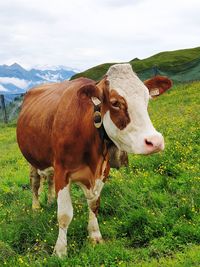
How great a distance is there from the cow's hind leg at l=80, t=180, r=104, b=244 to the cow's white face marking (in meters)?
1.08

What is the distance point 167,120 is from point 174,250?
8.95m

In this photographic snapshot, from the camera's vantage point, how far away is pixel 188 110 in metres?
15.8

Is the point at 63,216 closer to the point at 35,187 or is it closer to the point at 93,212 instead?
the point at 93,212

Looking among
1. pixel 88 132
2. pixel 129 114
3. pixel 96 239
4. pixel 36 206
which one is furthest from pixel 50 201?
pixel 129 114

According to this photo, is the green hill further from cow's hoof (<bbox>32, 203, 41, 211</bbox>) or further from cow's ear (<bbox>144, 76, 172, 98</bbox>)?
cow's ear (<bbox>144, 76, 172, 98</bbox>)

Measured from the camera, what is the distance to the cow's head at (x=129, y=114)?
4.78 m

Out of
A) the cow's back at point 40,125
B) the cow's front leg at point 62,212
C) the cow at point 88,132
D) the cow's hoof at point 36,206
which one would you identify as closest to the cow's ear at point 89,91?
the cow at point 88,132

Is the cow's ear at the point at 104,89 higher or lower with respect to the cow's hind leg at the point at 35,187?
higher

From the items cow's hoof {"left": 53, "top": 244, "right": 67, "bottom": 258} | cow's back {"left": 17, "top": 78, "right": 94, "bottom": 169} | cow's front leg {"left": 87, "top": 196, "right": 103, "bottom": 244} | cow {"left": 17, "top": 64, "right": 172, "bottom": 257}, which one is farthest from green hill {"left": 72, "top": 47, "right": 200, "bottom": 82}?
cow's hoof {"left": 53, "top": 244, "right": 67, "bottom": 258}

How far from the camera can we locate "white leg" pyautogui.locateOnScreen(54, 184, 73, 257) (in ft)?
19.4

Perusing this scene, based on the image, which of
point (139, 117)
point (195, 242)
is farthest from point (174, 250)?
point (139, 117)

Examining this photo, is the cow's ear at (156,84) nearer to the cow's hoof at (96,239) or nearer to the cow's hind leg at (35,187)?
the cow's hoof at (96,239)

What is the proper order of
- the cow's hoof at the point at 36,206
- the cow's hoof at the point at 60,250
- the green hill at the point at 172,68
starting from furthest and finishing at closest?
the green hill at the point at 172,68, the cow's hoof at the point at 36,206, the cow's hoof at the point at 60,250

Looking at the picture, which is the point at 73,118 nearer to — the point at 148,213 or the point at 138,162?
the point at 148,213
